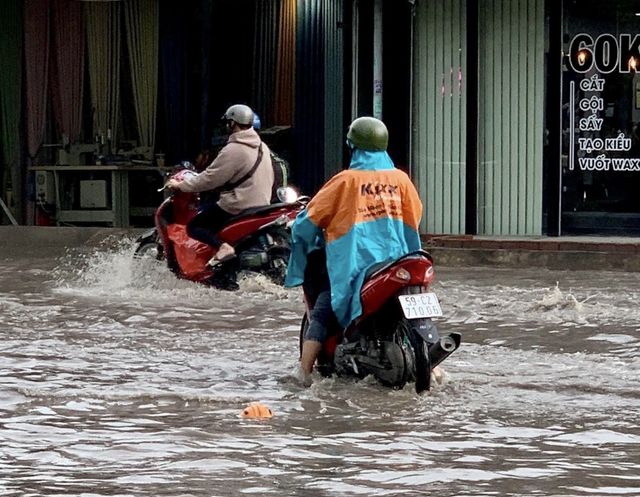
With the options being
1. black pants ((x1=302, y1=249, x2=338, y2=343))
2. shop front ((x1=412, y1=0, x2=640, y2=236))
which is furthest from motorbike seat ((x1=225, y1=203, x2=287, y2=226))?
shop front ((x1=412, y1=0, x2=640, y2=236))

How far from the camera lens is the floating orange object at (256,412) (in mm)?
7637

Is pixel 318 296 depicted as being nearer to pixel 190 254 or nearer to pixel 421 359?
pixel 421 359

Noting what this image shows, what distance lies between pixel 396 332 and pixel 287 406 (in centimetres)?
79

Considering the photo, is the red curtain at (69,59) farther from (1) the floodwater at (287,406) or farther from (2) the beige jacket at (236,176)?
(1) the floodwater at (287,406)

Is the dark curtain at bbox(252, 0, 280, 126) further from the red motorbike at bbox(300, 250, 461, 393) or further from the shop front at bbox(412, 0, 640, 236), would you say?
the red motorbike at bbox(300, 250, 461, 393)

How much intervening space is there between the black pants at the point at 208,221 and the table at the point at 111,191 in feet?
19.9

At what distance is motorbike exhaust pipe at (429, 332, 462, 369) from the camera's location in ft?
26.1

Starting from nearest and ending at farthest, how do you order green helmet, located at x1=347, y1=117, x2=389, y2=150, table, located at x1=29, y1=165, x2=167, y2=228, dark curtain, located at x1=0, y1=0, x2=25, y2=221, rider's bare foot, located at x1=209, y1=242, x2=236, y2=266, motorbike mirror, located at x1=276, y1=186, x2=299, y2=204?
green helmet, located at x1=347, y1=117, x2=389, y2=150 < rider's bare foot, located at x1=209, y1=242, x2=236, y2=266 < motorbike mirror, located at x1=276, y1=186, x2=299, y2=204 < table, located at x1=29, y1=165, x2=167, y2=228 < dark curtain, located at x1=0, y1=0, x2=25, y2=221

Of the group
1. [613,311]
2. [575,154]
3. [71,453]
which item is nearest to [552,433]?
[71,453]

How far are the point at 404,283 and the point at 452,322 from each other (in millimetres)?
3190

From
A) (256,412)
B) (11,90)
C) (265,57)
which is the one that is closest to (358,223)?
(256,412)

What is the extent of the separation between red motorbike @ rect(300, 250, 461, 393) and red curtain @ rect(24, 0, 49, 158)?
11867mm

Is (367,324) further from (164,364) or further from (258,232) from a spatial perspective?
(258,232)

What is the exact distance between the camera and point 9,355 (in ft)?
31.5
